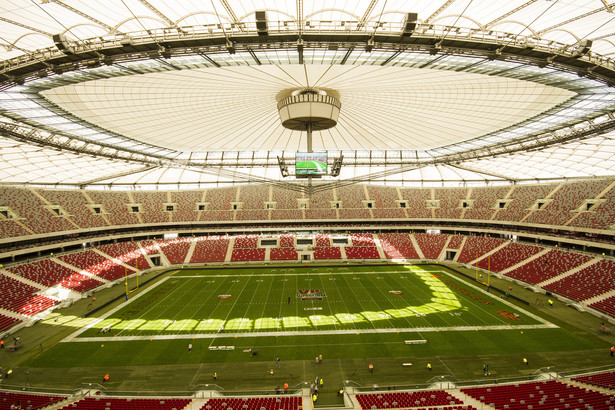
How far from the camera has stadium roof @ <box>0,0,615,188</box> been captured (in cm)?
1414

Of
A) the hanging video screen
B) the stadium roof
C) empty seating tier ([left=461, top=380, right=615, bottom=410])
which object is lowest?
empty seating tier ([left=461, top=380, right=615, bottom=410])

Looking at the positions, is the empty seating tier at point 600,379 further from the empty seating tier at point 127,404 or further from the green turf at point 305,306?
the empty seating tier at point 127,404

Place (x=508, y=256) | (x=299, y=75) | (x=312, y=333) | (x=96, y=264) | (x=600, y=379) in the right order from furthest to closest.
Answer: (x=508, y=256) < (x=96, y=264) < (x=312, y=333) < (x=299, y=75) < (x=600, y=379)

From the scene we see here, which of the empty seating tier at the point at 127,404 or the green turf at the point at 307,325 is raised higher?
the empty seating tier at the point at 127,404

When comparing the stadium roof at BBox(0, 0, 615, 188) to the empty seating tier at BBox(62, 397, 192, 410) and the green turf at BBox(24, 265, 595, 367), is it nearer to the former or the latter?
the empty seating tier at BBox(62, 397, 192, 410)

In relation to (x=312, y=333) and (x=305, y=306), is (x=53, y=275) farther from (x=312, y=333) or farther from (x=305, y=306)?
(x=312, y=333)

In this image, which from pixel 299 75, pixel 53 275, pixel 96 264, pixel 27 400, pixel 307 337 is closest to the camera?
pixel 27 400

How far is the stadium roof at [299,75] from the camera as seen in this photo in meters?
14.1

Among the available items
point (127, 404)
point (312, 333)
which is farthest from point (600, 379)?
point (127, 404)

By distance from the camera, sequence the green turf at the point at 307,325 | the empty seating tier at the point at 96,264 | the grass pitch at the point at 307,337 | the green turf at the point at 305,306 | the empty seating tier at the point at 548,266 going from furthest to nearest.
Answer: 1. the empty seating tier at the point at 96,264
2. the empty seating tier at the point at 548,266
3. the green turf at the point at 305,306
4. the green turf at the point at 307,325
5. the grass pitch at the point at 307,337

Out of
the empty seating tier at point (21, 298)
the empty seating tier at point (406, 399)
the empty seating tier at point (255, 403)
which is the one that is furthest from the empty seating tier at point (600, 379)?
the empty seating tier at point (21, 298)

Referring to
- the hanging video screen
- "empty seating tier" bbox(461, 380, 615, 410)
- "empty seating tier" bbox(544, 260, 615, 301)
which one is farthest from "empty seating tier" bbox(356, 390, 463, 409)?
"empty seating tier" bbox(544, 260, 615, 301)

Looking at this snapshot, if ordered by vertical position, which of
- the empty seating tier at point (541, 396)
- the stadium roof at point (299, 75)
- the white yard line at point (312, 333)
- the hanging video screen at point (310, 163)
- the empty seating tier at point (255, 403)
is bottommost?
the white yard line at point (312, 333)

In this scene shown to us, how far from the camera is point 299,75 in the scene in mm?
23719
